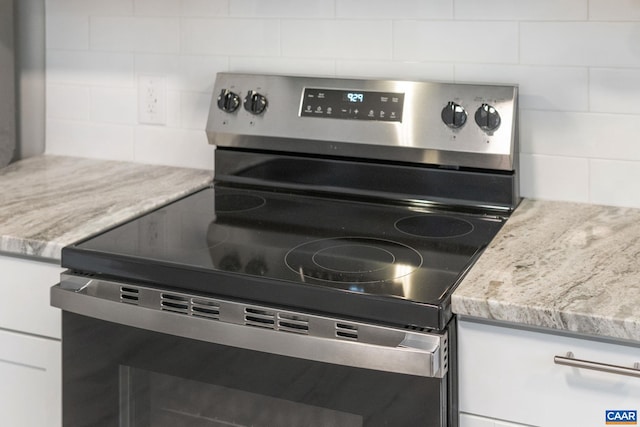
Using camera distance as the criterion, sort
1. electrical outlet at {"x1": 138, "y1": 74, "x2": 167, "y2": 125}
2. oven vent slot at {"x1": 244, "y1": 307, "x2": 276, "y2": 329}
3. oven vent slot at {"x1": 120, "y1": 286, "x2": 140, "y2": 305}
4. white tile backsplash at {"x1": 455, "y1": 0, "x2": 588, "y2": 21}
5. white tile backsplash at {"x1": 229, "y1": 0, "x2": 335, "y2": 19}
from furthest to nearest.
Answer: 1. electrical outlet at {"x1": 138, "y1": 74, "x2": 167, "y2": 125}
2. white tile backsplash at {"x1": 229, "y1": 0, "x2": 335, "y2": 19}
3. white tile backsplash at {"x1": 455, "y1": 0, "x2": 588, "y2": 21}
4. oven vent slot at {"x1": 120, "y1": 286, "x2": 140, "y2": 305}
5. oven vent slot at {"x1": 244, "y1": 307, "x2": 276, "y2": 329}

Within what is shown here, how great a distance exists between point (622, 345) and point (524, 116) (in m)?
0.67

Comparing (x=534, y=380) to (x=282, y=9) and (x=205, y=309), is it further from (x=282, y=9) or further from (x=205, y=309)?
(x=282, y=9)

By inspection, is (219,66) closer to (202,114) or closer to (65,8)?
(202,114)

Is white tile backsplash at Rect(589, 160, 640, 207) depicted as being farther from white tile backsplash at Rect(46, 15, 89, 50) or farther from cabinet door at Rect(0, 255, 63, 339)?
white tile backsplash at Rect(46, 15, 89, 50)

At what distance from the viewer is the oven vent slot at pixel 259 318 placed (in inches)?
52.4

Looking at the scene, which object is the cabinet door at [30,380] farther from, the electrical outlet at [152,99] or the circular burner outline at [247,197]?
the electrical outlet at [152,99]

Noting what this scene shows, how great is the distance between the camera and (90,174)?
6.79ft

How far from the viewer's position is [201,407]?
4.66 feet

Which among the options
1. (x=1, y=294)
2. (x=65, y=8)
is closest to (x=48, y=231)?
(x=1, y=294)

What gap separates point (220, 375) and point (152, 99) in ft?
3.16

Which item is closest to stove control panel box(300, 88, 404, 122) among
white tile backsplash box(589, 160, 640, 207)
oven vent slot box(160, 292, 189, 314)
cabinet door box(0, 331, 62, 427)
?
white tile backsplash box(589, 160, 640, 207)

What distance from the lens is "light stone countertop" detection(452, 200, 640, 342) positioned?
1.21 metres

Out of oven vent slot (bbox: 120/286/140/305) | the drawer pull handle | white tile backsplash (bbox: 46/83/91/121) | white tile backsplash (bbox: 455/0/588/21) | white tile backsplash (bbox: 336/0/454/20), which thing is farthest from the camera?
white tile backsplash (bbox: 46/83/91/121)

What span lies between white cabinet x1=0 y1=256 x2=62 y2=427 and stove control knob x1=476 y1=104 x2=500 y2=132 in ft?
2.82
